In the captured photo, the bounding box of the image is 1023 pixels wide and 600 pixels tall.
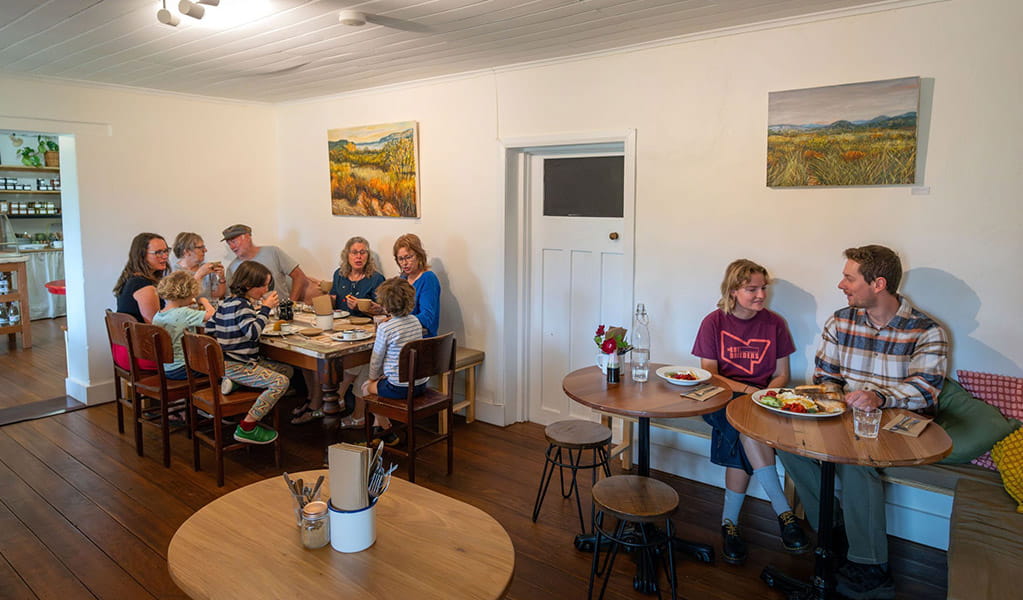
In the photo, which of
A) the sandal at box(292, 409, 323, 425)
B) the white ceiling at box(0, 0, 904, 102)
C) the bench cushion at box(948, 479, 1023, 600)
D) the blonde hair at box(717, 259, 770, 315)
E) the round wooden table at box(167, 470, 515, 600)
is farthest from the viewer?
the sandal at box(292, 409, 323, 425)

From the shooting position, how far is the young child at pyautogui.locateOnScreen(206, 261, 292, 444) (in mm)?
3629

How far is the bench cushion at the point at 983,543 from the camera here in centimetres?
192

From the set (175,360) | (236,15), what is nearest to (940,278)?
(236,15)

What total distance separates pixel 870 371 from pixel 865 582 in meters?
0.83

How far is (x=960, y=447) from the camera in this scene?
2.56m

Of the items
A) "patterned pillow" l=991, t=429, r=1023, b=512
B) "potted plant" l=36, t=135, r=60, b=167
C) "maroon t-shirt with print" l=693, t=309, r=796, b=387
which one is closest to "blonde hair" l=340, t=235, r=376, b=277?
"maroon t-shirt with print" l=693, t=309, r=796, b=387

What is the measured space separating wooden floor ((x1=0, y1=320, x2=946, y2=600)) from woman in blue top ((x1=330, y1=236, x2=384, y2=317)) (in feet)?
3.01

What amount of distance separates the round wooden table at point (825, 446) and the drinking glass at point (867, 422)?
30 millimetres

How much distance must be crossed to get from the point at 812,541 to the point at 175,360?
11.5 feet

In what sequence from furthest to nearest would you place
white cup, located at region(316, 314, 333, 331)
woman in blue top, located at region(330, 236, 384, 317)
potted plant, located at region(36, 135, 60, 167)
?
potted plant, located at region(36, 135, 60, 167), woman in blue top, located at region(330, 236, 384, 317), white cup, located at region(316, 314, 333, 331)

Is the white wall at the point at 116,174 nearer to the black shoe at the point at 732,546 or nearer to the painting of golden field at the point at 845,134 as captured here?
the painting of golden field at the point at 845,134

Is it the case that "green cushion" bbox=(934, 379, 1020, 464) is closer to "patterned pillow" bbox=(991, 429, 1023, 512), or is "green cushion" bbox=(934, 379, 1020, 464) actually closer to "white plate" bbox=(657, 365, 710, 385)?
"patterned pillow" bbox=(991, 429, 1023, 512)

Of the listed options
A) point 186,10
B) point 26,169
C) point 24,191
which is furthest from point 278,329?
point 26,169

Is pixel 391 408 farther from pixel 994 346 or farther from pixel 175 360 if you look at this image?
pixel 994 346
